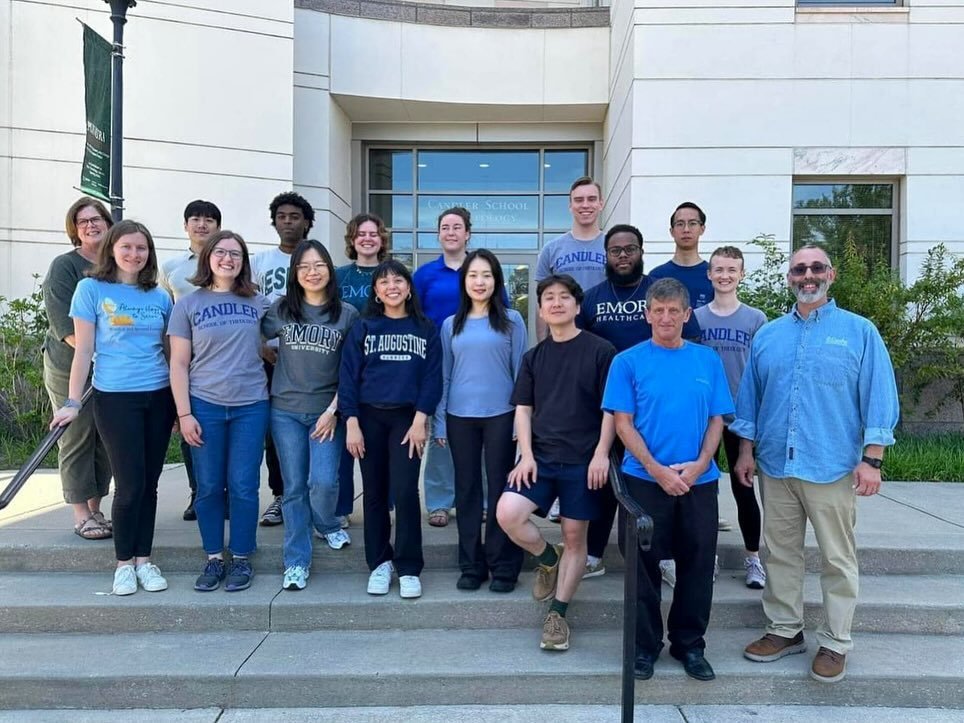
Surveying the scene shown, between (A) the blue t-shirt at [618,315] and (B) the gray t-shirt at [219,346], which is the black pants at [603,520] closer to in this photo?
(A) the blue t-shirt at [618,315]

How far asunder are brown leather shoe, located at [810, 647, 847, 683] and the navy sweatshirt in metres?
2.34

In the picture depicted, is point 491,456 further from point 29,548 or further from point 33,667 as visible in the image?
point 29,548

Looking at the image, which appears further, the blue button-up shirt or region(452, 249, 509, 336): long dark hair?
region(452, 249, 509, 336): long dark hair

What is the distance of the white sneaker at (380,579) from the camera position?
4.01 metres

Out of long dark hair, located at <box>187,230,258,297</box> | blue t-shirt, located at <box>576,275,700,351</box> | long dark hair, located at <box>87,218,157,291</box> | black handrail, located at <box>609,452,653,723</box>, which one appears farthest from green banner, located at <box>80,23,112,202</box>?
black handrail, located at <box>609,452,653,723</box>

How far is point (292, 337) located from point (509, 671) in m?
2.17

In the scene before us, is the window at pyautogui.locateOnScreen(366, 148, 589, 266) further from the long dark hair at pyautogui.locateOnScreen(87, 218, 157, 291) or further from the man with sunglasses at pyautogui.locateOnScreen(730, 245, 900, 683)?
the man with sunglasses at pyautogui.locateOnScreen(730, 245, 900, 683)

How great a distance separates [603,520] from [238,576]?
2165 mm

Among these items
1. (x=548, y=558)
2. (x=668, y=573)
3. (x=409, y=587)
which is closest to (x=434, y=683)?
(x=409, y=587)

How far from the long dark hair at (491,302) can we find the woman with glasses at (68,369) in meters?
2.29

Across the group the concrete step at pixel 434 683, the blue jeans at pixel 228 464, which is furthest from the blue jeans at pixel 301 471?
the concrete step at pixel 434 683

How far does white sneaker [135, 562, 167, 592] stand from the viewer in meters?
4.08

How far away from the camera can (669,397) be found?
3307mm

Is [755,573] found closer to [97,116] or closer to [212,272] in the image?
[212,272]
